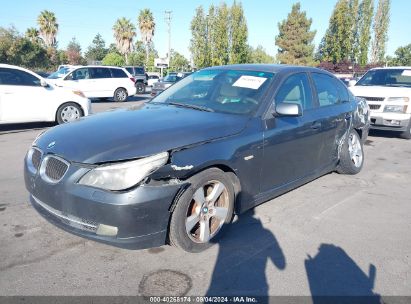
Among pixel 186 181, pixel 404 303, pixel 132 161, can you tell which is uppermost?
pixel 132 161

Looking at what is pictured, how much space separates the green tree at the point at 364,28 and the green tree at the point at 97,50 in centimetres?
6636

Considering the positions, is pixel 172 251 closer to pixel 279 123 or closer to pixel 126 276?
pixel 126 276

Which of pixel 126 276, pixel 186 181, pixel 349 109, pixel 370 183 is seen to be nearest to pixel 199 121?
pixel 186 181

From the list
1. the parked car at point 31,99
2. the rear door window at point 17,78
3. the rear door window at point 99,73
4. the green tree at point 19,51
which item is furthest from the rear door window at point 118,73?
the green tree at point 19,51

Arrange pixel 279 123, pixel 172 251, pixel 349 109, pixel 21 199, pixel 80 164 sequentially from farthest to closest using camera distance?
pixel 349 109
pixel 21 199
pixel 279 123
pixel 172 251
pixel 80 164

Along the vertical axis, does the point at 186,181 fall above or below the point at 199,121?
below

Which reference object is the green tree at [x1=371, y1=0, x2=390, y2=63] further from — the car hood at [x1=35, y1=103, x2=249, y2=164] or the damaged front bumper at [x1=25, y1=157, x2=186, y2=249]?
the damaged front bumper at [x1=25, y1=157, x2=186, y2=249]

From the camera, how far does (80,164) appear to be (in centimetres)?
287

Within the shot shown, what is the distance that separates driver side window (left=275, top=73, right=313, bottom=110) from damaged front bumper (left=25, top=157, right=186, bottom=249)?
1.81 m

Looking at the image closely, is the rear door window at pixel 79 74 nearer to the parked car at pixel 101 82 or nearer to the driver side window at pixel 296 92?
the parked car at pixel 101 82

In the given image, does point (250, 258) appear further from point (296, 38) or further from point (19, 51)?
point (296, 38)

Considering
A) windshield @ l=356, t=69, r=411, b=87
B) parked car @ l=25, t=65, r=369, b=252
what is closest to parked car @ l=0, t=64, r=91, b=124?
parked car @ l=25, t=65, r=369, b=252

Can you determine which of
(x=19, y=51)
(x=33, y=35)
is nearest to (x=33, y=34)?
(x=33, y=35)

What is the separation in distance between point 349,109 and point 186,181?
3.44 m
